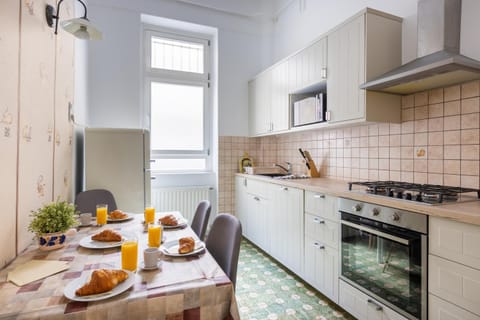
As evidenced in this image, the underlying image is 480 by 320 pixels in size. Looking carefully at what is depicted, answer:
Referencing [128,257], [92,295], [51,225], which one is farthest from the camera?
[51,225]

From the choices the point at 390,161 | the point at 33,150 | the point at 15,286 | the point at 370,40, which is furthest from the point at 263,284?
the point at 370,40

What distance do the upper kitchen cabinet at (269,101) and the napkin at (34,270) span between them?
2.45 m

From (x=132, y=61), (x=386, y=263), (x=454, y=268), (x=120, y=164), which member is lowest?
(x=386, y=263)

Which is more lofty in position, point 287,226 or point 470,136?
point 470,136

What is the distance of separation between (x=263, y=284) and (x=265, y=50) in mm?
3270

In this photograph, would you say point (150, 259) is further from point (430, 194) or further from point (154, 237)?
point (430, 194)

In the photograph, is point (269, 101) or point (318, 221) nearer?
point (318, 221)

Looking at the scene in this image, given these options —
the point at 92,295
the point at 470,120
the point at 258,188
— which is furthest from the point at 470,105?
the point at 92,295

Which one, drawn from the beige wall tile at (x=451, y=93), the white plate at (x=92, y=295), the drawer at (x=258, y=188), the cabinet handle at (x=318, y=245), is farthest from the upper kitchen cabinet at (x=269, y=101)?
the white plate at (x=92, y=295)

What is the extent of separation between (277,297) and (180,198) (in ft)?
6.35

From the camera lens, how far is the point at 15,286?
0.92 meters

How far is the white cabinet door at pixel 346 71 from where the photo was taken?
6.55 feet

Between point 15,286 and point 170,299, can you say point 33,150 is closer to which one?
point 15,286

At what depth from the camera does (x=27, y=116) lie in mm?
1405
